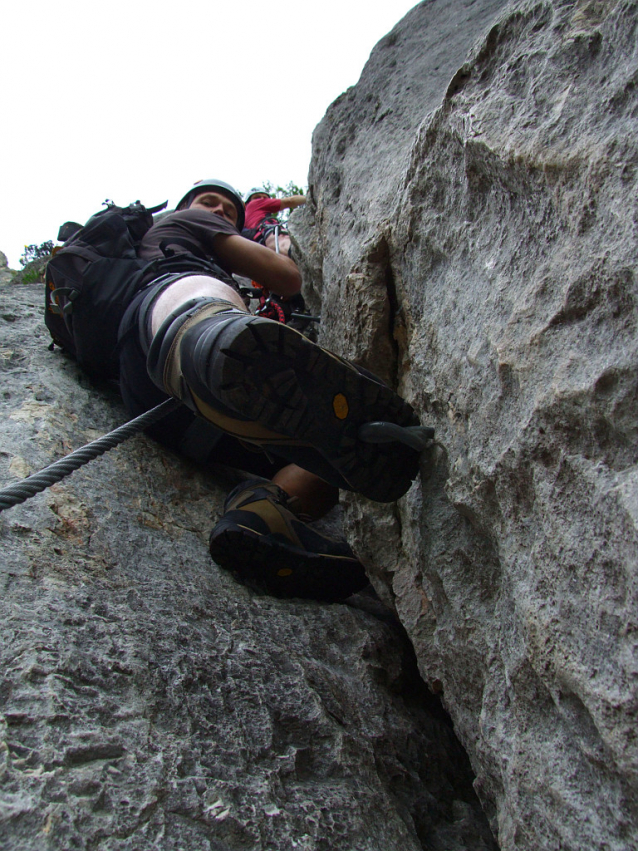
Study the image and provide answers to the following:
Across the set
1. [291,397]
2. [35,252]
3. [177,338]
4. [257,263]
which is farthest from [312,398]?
[35,252]

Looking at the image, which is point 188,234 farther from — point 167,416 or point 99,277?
point 167,416

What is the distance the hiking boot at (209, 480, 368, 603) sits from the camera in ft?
5.80

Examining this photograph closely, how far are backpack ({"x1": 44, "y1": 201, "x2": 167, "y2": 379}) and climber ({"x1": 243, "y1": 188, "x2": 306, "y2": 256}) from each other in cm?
145

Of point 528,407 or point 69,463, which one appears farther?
point 69,463

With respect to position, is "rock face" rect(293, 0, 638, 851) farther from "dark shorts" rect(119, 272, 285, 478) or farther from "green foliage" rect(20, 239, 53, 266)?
"green foliage" rect(20, 239, 53, 266)

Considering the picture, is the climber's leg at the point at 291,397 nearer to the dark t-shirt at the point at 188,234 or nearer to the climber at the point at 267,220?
the dark t-shirt at the point at 188,234

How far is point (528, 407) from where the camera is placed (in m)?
1.06

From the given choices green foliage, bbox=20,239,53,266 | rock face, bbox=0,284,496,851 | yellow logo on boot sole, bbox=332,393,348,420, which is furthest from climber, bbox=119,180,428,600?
green foliage, bbox=20,239,53,266

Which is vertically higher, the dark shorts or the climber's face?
the climber's face

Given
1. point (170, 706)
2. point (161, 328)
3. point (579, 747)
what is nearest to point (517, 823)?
point (579, 747)

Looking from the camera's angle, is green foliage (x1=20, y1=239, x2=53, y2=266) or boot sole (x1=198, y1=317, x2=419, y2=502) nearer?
boot sole (x1=198, y1=317, x2=419, y2=502)

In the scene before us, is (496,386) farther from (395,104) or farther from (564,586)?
(395,104)

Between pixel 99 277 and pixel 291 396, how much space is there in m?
1.34

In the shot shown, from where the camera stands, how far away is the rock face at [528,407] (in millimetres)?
872
